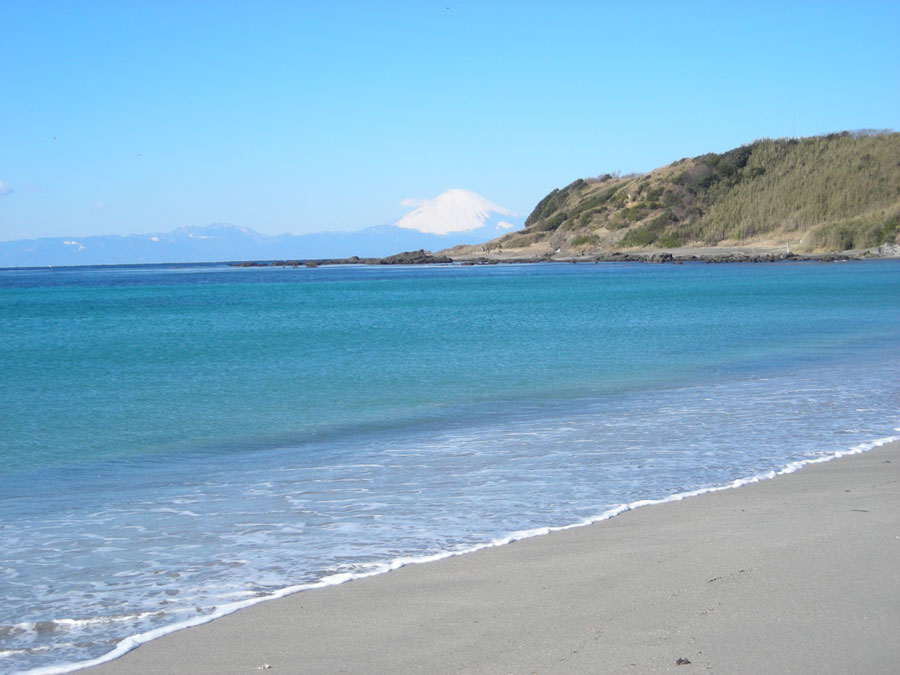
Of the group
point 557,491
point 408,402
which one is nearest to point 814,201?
point 408,402

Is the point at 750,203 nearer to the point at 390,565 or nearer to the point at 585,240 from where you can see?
the point at 585,240

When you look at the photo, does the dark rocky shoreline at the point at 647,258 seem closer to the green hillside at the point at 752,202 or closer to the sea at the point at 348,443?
the green hillside at the point at 752,202

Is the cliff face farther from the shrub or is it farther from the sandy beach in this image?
the sandy beach

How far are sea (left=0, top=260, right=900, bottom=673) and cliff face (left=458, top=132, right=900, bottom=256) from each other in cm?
5773

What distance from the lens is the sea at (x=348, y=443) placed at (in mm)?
6062

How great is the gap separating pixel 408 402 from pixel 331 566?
8764 millimetres

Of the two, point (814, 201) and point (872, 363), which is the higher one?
point (814, 201)

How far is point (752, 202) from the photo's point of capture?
92.4 metres

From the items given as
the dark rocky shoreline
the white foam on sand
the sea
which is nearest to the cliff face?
the dark rocky shoreline

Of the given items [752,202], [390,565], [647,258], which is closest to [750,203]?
[752,202]

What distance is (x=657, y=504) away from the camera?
745 centimetres

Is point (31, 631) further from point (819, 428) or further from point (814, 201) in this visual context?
point (814, 201)

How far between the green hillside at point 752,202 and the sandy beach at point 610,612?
75.9 metres

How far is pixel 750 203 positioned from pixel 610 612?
307 ft
